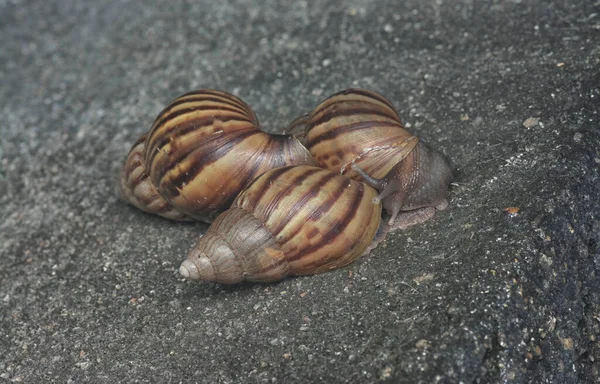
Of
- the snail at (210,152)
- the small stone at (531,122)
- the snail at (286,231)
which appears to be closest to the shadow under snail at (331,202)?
the snail at (286,231)

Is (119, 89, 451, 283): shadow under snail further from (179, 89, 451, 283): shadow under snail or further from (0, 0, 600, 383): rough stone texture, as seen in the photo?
(0, 0, 600, 383): rough stone texture

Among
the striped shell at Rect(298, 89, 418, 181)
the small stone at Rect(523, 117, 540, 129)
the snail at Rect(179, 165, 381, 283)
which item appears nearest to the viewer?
the snail at Rect(179, 165, 381, 283)

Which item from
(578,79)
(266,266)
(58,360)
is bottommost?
(58,360)

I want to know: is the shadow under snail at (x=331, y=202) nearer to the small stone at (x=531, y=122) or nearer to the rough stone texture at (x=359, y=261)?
the rough stone texture at (x=359, y=261)

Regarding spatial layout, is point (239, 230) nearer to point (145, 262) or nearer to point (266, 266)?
point (266, 266)

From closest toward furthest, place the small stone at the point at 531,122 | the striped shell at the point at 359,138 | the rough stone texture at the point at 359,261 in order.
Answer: the rough stone texture at the point at 359,261 < the striped shell at the point at 359,138 < the small stone at the point at 531,122

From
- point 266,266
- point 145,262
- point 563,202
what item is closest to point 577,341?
point 563,202

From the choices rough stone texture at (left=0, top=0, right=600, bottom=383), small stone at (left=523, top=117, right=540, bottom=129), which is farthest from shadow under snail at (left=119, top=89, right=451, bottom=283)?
small stone at (left=523, top=117, right=540, bottom=129)
